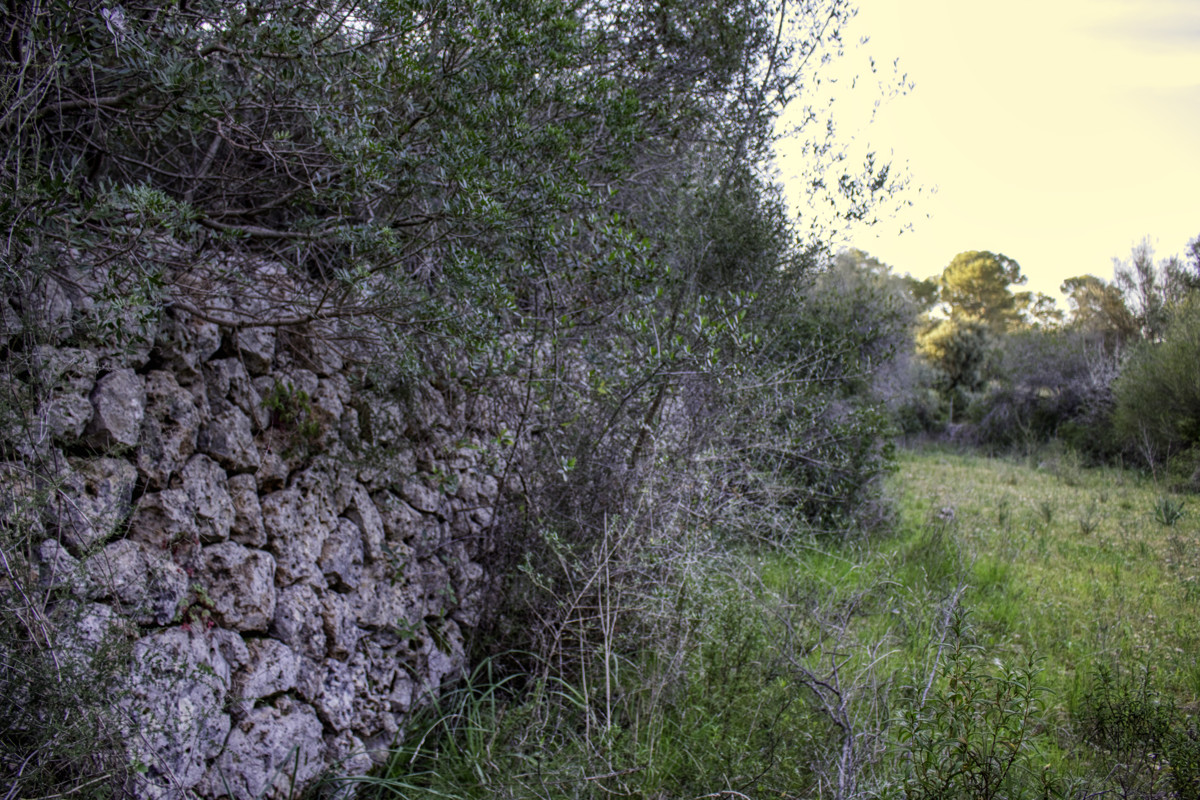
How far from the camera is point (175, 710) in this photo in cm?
210

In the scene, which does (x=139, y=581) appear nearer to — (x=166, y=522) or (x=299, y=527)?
(x=166, y=522)

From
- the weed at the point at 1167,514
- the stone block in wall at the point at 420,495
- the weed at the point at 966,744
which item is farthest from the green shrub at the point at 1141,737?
the weed at the point at 1167,514

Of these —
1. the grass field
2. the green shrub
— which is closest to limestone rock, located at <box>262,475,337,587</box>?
the grass field

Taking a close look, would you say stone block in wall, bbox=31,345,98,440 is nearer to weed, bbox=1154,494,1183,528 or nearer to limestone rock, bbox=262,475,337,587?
limestone rock, bbox=262,475,337,587

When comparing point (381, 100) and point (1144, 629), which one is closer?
point (381, 100)

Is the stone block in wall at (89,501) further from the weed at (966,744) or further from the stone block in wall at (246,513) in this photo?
the weed at (966,744)

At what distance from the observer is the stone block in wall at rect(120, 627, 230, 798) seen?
1.95 metres

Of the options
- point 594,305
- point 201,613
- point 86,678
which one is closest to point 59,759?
point 86,678

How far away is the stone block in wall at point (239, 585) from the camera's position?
2436 millimetres

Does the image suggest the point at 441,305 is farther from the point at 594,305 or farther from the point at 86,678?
the point at 86,678

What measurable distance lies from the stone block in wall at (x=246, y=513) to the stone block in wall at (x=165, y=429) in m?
0.23

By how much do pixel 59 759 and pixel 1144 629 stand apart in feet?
17.8

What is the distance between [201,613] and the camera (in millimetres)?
2359

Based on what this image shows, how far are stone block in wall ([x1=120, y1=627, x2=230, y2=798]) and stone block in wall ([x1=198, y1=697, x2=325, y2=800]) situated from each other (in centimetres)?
7
